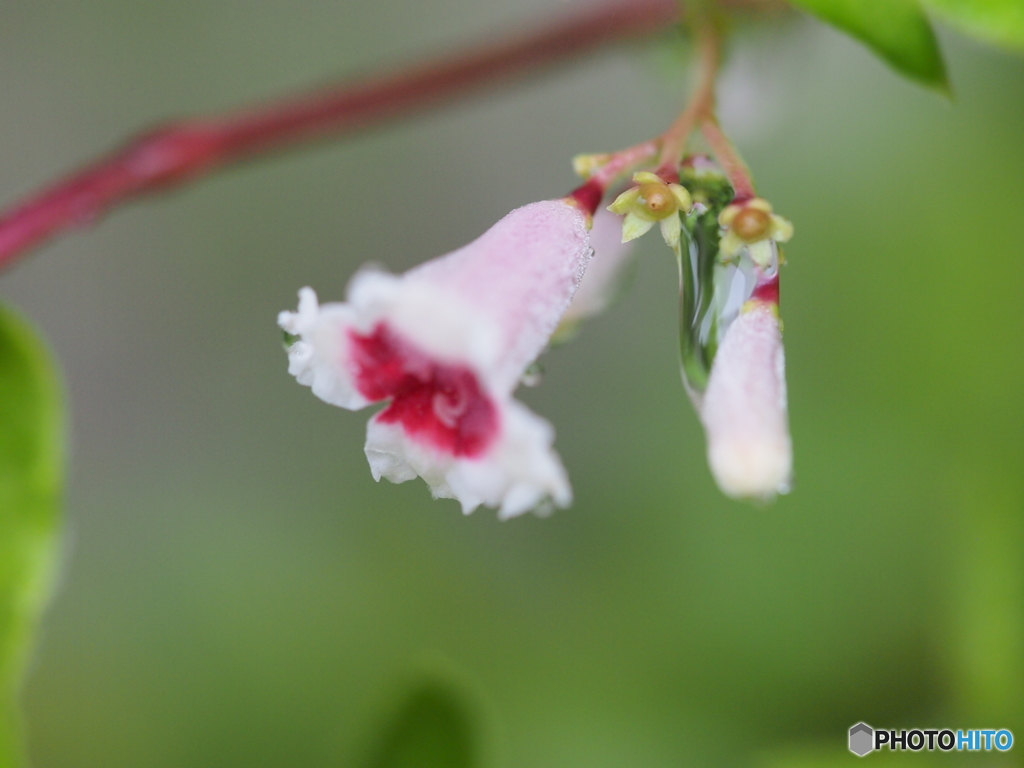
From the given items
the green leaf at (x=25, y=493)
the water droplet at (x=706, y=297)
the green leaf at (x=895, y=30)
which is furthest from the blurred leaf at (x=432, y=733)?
the green leaf at (x=895, y=30)

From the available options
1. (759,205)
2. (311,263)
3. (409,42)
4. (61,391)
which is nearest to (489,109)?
(409,42)

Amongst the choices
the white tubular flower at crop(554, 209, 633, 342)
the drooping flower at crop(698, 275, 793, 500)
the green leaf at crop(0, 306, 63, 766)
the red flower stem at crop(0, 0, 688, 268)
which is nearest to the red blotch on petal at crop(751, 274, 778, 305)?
the drooping flower at crop(698, 275, 793, 500)

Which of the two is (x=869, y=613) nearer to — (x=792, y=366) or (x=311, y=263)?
(x=792, y=366)

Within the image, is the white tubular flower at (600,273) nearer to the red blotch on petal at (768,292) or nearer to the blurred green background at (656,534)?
the red blotch on petal at (768,292)

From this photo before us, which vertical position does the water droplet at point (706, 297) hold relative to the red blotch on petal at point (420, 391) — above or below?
above

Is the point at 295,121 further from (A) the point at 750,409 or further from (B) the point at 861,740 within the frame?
(B) the point at 861,740

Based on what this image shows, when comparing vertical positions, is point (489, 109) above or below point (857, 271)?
above
